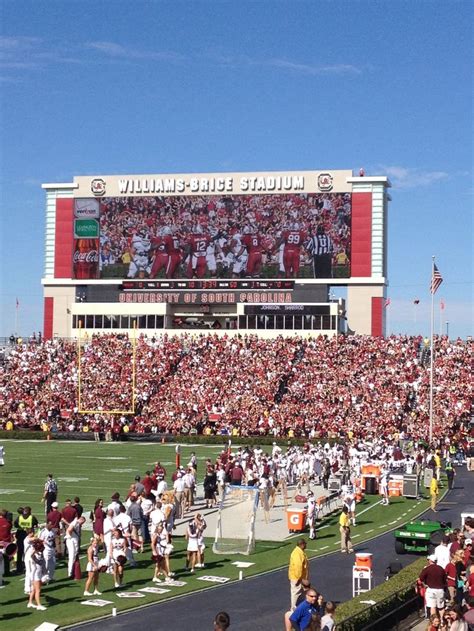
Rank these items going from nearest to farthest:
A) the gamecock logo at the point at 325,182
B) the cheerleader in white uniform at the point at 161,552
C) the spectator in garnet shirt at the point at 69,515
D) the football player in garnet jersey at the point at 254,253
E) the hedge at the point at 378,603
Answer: the hedge at the point at 378,603 → the cheerleader in white uniform at the point at 161,552 → the spectator in garnet shirt at the point at 69,515 → the gamecock logo at the point at 325,182 → the football player in garnet jersey at the point at 254,253

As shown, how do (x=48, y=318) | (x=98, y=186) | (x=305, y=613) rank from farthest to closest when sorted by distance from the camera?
(x=48, y=318)
(x=98, y=186)
(x=305, y=613)

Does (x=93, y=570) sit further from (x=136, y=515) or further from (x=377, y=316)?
(x=377, y=316)

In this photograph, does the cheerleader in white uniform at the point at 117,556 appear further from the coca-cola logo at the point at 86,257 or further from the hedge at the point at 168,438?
the coca-cola logo at the point at 86,257

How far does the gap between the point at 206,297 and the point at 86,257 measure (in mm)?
7638

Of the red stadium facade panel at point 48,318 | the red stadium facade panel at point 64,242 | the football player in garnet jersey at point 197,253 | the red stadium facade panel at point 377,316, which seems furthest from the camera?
the red stadium facade panel at point 48,318

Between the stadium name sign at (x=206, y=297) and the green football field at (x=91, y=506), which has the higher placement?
the stadium name sign at (x=206, y=297)

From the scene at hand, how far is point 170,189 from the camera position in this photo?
194 feet

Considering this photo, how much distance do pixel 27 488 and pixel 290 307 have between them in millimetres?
28655

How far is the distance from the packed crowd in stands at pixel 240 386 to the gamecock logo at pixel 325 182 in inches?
332

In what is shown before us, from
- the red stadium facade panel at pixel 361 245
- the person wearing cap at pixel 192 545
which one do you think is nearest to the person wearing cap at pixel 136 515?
the person wearing cap at pixel 192 545

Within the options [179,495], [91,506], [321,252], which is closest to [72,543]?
[179,495]

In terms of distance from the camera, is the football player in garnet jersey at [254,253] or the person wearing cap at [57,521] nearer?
the person wearing cap at [57,521]

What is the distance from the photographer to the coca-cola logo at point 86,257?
5956cm

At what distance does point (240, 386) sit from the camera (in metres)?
53.1
